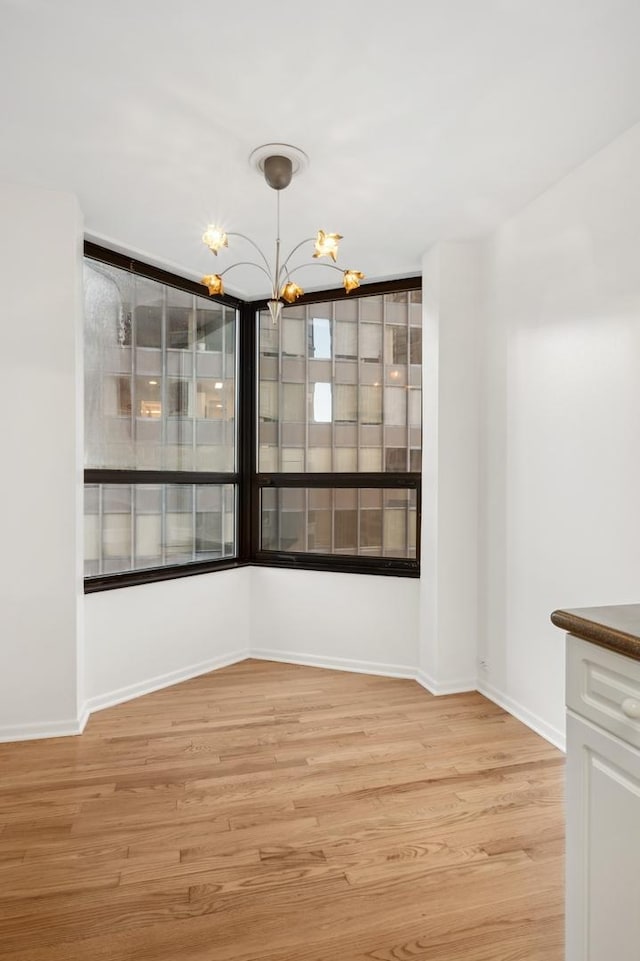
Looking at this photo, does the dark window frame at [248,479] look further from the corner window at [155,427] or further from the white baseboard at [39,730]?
the white baseboard at [39,730]

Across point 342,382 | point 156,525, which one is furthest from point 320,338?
point 156,525

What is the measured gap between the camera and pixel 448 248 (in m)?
3.47

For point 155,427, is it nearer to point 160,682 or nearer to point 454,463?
point 160,682

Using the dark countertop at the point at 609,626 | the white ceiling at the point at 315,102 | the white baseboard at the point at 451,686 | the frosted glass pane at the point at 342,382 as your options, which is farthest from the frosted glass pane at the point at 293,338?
the dark countertop at the point at 609,626

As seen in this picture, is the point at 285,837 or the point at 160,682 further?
the point at 160,682

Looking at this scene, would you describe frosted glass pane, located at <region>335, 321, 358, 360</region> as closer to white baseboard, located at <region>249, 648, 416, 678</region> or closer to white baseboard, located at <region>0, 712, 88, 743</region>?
white baseboard, located at <region>249, 648, 416, 678</region>

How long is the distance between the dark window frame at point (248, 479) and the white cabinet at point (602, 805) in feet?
8.02

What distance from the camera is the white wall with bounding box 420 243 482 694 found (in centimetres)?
348

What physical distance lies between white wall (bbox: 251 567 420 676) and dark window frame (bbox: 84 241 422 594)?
0.08 m

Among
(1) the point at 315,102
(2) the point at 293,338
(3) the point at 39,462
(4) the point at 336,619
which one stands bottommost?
(4) the point at 336,619

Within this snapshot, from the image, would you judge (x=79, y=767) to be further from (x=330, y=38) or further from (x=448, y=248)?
(x=448, y=248)

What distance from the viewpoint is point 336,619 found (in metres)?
4.02

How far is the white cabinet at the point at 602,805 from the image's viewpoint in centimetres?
120

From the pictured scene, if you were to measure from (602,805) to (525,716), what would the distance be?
1898 mm
